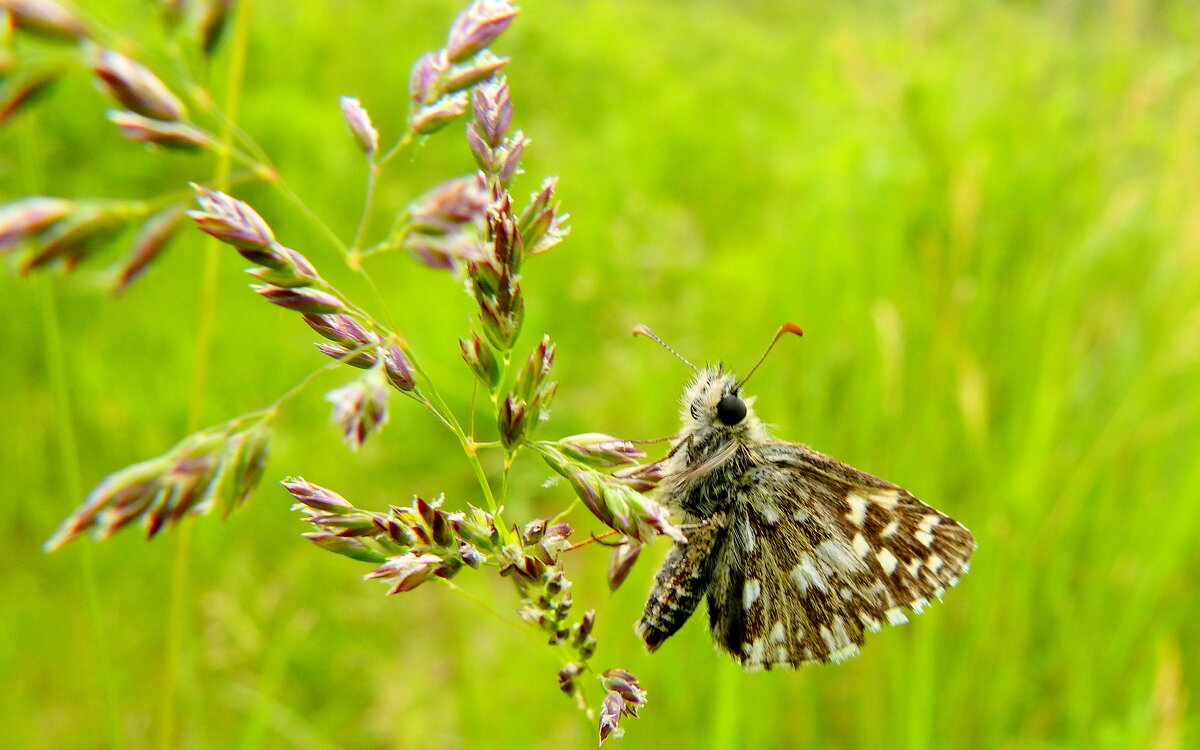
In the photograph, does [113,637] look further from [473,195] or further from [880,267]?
[880,267]

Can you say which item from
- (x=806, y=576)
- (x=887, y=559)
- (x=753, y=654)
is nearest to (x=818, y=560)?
(x=806, y=576)

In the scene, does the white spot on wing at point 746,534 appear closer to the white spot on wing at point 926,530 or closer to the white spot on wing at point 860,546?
the white spot on wing at point 860,546

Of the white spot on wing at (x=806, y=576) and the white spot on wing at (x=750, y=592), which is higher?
the white spot on wing at (x=806, y=576)

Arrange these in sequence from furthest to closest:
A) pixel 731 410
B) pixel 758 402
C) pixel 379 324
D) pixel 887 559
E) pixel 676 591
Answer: pixel 758 402, pixel 731 410, pixel 887 559, pixel 676 591, pixel 379 324

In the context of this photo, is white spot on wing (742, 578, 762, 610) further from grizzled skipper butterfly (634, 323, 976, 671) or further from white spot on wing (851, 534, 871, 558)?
white spot on wing (851, 534, 871, 558)

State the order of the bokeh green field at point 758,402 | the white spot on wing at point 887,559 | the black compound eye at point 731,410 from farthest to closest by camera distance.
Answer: the bokeh green field at point 758,402
the black compound eye at point 731,410
the white spot on wing at point 887,559

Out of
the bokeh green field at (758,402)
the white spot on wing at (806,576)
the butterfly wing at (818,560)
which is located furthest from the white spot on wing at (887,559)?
the bokeh green field at (758,402)

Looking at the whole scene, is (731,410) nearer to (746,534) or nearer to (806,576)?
(746,534)
